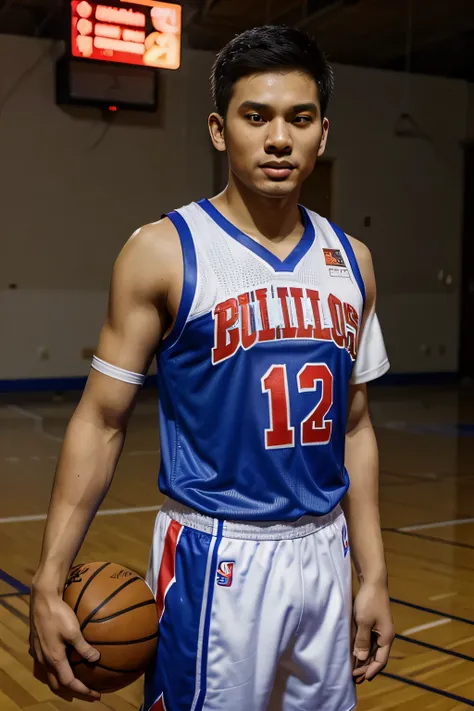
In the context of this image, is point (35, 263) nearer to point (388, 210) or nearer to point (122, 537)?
point (388, 210)

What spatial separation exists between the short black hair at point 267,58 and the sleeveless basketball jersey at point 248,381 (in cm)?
21

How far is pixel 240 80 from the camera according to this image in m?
1.38

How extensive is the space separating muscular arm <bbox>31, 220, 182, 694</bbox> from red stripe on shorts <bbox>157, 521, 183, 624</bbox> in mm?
129

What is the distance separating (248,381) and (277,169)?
0.33 m

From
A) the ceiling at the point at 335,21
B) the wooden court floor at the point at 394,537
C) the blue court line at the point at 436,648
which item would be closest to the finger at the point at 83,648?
the wooden court floor at the point at 394,537

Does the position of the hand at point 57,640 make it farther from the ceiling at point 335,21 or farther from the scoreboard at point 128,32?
the ceiling at point 335,21

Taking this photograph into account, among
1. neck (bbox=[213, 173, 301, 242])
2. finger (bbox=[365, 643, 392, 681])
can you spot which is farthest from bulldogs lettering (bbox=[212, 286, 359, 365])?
finger (bbox=[365, 643, 392, 681])

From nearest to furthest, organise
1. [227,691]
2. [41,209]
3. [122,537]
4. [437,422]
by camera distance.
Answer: [227,691]
[122,537]
[437,422]
[41,209]

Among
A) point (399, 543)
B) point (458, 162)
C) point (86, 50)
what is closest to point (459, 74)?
point (458, 162)

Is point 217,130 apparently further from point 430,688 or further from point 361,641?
point 430,688

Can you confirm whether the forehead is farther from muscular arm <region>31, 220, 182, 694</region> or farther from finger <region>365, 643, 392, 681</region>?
finger <region>365, 643, 392, 681</region>

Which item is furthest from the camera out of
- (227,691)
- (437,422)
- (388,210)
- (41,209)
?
(388,210)

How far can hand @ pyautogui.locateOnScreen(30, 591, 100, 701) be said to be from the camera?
1.29 m

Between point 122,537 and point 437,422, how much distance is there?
14.6 feet
